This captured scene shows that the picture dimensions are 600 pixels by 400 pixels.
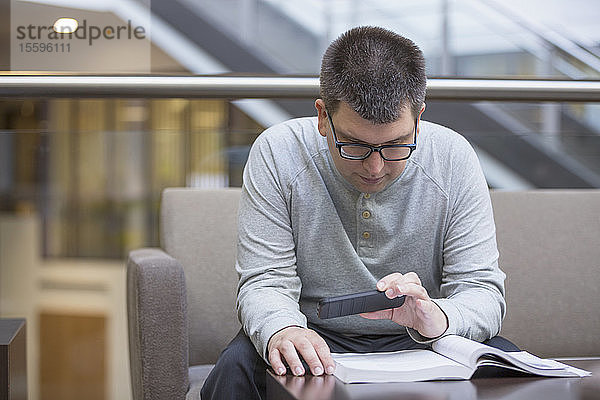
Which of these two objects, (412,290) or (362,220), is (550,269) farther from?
(412,290)

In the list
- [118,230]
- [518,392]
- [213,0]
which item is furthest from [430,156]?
[213,0]

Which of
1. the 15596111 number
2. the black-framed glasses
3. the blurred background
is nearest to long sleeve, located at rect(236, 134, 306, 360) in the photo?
the black-framed glasses

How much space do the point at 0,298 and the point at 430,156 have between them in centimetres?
136

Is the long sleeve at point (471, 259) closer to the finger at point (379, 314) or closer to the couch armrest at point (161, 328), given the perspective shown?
the finger at point (379, 314)

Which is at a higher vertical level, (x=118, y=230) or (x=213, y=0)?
(x=213, y=0)

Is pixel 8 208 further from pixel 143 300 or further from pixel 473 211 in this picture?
pixel 473 211

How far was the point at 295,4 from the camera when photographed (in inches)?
112

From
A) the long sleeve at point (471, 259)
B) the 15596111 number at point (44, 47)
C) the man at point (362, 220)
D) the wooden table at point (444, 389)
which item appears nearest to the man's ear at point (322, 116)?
the man at point (362, 220)

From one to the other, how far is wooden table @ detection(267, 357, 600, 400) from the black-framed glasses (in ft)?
1.41

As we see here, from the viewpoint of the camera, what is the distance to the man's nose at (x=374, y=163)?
4.70ft

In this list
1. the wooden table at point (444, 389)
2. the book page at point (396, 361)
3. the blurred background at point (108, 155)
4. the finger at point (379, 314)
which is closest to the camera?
the wooden table at point (444, 389)

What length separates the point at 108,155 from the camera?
2355 millimetres

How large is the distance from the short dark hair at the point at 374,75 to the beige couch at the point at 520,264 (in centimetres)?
70

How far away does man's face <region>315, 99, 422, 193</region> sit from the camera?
55.5 inches
